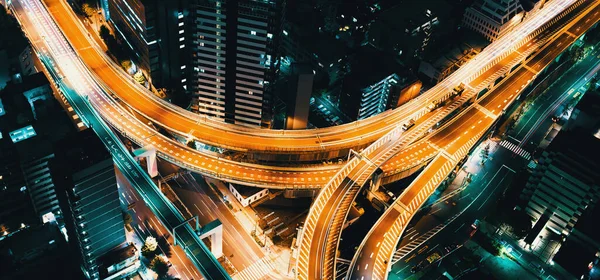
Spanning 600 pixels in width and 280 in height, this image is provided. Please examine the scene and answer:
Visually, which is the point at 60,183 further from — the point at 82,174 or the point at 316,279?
the point at 316,279

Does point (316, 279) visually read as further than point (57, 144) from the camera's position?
Yes

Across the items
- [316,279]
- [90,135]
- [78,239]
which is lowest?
[316,279]

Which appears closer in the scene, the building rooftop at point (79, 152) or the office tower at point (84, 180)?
the building rooftop at point (79, 152)

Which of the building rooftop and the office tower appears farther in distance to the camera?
the office tower

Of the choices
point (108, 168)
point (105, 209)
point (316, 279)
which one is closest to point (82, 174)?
point (108, 168)

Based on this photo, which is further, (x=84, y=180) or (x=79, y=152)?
(x=84, y=180)

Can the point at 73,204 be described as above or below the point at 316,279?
above

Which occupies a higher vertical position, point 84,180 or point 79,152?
point 79,152

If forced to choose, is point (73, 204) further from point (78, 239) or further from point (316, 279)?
point (316, 279)

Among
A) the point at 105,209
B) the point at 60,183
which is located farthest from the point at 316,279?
the point at 60,183
